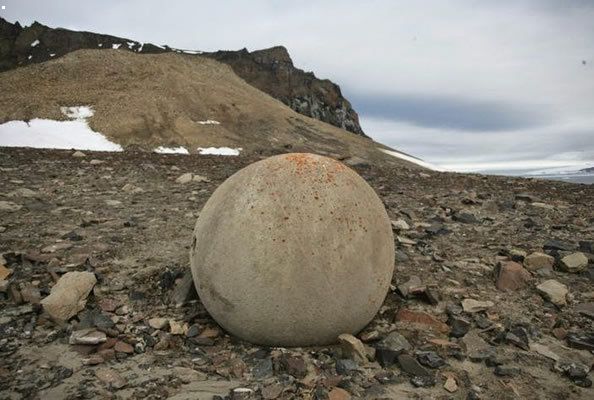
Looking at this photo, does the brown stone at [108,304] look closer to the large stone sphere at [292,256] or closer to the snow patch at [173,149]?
the large stone sphere at [292,256]

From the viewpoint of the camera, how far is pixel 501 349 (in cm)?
385

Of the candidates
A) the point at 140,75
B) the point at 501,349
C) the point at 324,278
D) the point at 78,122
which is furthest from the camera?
the point at 140,75

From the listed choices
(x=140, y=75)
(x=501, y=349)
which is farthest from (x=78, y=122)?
(x=501, y=349)

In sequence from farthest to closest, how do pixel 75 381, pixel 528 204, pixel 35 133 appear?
pixel 35 133, pixel 528 204, pixel 75 381

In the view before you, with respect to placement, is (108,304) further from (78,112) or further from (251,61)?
(251,61)

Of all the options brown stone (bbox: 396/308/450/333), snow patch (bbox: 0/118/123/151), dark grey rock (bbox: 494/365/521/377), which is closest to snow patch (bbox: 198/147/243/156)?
snow patch (bbox: 0/118/123/151)

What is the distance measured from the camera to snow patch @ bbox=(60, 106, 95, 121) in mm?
24078

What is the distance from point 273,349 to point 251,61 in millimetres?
58527

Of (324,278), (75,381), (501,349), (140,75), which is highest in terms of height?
(140,75)

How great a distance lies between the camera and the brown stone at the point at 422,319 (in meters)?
4.16

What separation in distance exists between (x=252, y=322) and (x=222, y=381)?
513mm

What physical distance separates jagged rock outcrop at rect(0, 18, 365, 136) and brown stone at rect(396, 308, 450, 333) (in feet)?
169

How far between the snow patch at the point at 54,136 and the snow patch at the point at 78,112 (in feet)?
2.82

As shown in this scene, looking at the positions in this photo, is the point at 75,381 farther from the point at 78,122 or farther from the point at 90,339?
the point at 78,122
